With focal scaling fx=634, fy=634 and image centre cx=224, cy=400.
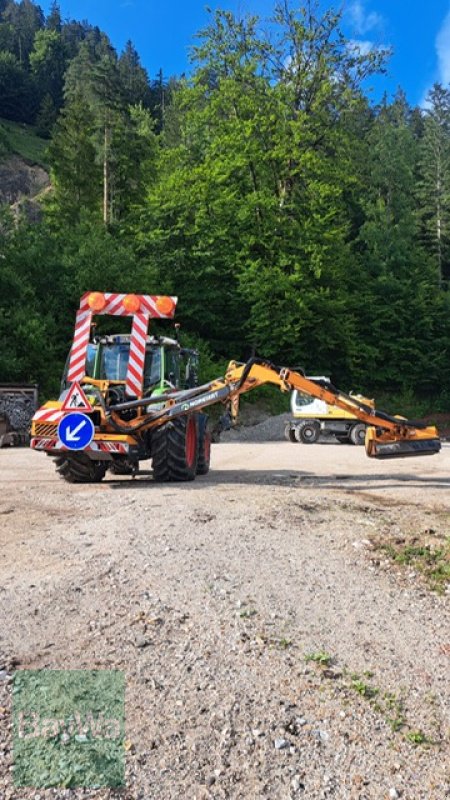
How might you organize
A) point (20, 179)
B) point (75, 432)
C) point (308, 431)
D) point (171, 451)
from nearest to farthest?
1. point (75, 432)
2. point (171, 451)
3. point (308, 431)
4. point (20, 179)

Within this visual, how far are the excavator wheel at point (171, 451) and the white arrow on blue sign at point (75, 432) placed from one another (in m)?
1.19

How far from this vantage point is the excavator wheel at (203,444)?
37.0 ft

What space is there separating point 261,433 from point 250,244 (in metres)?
11.0

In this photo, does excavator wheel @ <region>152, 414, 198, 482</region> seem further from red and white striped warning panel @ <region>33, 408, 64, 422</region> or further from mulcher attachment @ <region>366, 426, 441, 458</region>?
mulcher attachment @ <region>366, 426, 441, 458</region>

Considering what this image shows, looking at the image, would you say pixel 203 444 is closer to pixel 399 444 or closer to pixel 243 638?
pixel 399 444

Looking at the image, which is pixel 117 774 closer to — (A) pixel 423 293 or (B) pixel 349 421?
(B) pixel 349 421

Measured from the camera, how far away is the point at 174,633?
3.79 m

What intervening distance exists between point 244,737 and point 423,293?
3646 cm

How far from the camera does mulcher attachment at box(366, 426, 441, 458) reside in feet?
33.5

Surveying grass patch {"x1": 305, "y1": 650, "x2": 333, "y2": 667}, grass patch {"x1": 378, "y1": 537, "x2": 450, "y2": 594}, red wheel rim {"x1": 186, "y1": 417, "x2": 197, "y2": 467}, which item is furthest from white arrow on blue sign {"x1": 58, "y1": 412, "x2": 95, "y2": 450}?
grass patch {"x1": 305, "y1": 650, "x2": 333, "y2": 667}

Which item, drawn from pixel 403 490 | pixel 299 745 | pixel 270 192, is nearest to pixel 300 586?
pixel 299 745

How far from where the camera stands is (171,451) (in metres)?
9.85

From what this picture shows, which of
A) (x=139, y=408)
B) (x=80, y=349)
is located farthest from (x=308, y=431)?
(x=80, y=349)

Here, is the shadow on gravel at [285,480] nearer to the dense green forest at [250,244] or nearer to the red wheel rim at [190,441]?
the red wheel rim at [190,441]
